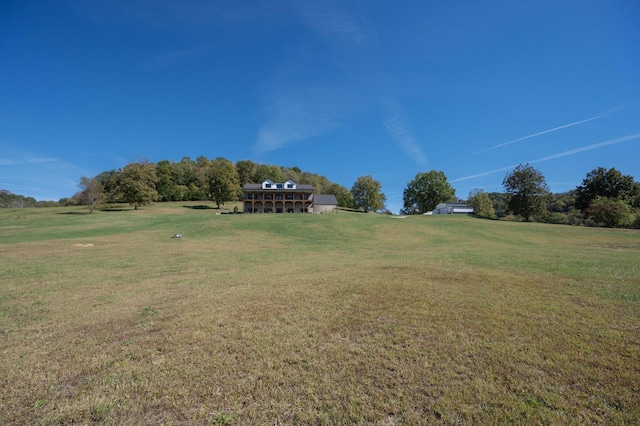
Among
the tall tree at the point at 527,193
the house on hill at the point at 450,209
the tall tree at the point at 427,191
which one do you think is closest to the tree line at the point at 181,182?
the tall tree at the point at 427,191

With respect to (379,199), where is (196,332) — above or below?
below

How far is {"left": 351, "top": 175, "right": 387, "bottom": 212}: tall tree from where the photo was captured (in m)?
82.1

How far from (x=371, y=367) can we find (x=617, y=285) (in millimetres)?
10384

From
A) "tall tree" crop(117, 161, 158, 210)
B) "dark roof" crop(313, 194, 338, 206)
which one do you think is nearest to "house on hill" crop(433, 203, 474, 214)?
"dark roof" crop(313, 194, 338, 206)

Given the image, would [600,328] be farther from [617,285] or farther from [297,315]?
[297,315]

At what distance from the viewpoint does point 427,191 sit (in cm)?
8212

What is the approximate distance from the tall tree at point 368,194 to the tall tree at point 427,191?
438 inches

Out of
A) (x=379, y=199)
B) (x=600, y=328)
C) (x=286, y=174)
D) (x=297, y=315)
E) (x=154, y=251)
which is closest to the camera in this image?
(x=600, y=328)

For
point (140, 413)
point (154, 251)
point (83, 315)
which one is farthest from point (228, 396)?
point (154, 251)

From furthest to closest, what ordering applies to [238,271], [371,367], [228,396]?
[238,271] < [371,367] < [228,396]

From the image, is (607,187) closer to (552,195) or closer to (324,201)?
(552,195)

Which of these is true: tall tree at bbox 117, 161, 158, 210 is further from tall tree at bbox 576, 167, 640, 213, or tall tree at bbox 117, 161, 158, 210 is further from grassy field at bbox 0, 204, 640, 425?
tall tree at bbox 576, 167, 640, 213

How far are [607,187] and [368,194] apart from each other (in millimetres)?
55720

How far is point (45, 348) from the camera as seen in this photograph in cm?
472
